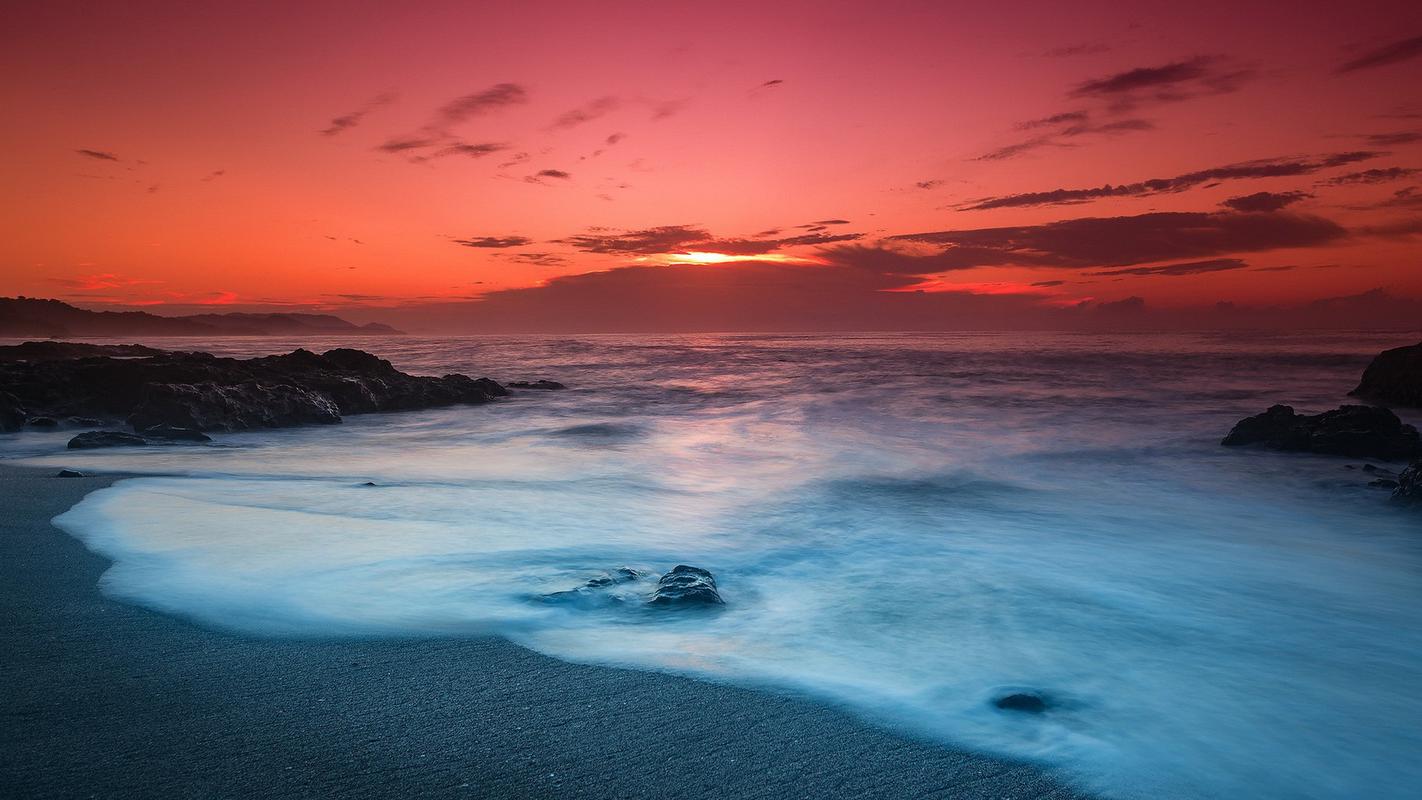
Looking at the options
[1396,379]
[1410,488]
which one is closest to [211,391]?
[1410,488]

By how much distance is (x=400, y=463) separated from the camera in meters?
10.5

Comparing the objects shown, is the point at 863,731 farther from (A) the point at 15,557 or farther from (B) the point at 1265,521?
(B) the point at 1265,521

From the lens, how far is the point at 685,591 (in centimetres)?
453

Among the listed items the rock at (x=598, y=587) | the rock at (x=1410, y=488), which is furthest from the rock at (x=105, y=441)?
the rock at (x=1410, y=488)

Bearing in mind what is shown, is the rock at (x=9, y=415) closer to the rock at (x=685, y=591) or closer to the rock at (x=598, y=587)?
the rock at (x=598, y=587)

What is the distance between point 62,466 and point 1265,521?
521 inches

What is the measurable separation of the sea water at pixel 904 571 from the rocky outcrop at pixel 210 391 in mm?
939

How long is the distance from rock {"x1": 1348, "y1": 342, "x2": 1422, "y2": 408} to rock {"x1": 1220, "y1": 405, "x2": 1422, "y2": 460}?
25.2 feet

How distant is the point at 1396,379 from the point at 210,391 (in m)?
24.7

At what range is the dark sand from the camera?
245 centimetres

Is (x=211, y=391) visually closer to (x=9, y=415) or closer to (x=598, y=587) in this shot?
(x=9, y=415)

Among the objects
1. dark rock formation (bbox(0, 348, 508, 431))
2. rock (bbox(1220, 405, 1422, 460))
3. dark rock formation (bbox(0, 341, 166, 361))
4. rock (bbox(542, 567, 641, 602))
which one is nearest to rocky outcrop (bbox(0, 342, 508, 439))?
dark rock formation (bbox(0, 348, 508, 431))

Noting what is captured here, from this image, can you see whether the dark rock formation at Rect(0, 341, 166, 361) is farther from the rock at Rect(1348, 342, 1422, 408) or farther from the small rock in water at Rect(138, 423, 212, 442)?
the rock at Rect(1348, 342, 1422, 408)

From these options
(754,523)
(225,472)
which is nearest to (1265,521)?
(754,523)
